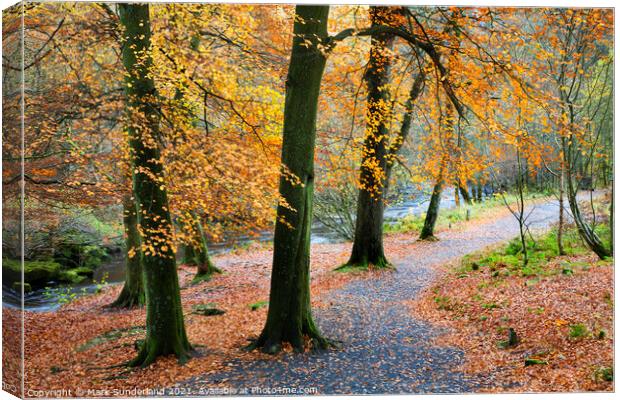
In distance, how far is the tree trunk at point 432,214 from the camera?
6656 mm

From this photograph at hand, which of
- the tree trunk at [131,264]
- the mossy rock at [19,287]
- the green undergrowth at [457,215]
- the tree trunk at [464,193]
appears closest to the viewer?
the mossy rock at [19,287]

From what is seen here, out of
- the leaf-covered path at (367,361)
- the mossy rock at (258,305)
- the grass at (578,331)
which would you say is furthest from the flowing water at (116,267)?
the grass at (578,331)

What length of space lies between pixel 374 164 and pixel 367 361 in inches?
129

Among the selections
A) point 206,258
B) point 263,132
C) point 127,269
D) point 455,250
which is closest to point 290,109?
point 263,132

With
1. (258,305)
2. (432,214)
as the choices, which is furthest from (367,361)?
(432,214)

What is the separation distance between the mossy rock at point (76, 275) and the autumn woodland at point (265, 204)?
0.06ft

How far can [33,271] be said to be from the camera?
460 centimetres

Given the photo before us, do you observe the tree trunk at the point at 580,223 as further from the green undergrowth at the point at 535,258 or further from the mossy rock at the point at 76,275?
the mossy rock at the point at 76,275

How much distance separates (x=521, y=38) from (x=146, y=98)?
3966mm

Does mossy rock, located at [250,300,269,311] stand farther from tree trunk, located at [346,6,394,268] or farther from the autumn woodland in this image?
tree trunk, located at [346,6,394,268]

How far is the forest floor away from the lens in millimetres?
4551

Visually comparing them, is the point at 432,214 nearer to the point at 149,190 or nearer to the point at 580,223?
the point at 580,223

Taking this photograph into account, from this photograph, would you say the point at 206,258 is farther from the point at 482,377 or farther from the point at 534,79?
the point at 534,79

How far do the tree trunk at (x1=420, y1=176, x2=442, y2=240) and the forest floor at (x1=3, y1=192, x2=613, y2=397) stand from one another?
66 centimetres
